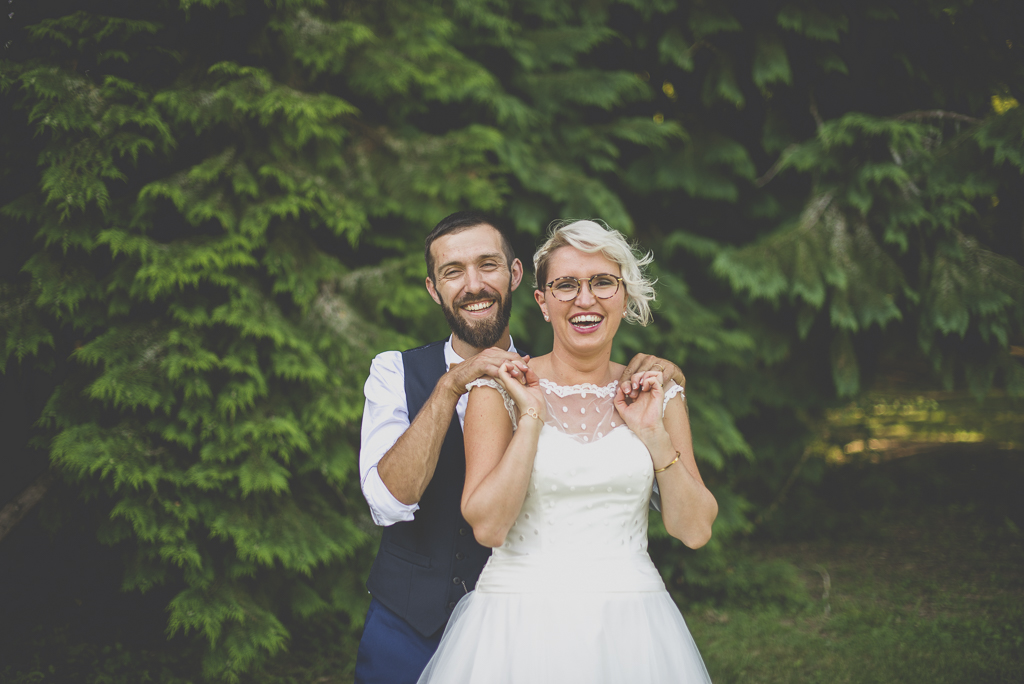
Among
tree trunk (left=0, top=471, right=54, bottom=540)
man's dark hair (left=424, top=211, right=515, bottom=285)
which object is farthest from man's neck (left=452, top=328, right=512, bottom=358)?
tree trunk (left=0, top=471, right=54, bottom=540)

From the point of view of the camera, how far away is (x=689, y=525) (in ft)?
6.80

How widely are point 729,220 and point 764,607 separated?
316 centimetres

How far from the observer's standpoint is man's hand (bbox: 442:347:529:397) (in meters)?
2.02

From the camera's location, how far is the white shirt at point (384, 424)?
2.12 meters

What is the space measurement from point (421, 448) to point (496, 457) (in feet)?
0.81

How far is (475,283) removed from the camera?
2.46m

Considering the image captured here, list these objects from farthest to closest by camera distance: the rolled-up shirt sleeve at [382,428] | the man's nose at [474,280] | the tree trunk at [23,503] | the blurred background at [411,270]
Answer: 1. the tree trunk at [23,503]
2. the blurred background at [411,270]
3. the man's nose at [474,280]
4. the rolled-up shirt sleeve at [382,428]

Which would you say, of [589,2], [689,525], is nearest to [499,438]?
[689,525]

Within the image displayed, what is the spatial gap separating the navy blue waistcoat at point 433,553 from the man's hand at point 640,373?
0.63m

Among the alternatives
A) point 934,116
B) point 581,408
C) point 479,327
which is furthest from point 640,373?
point 934,116

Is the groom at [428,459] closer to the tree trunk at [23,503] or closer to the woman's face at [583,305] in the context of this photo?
the woman's face at [583,305]

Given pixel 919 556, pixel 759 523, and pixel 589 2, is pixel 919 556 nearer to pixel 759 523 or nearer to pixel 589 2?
pixel 759 523

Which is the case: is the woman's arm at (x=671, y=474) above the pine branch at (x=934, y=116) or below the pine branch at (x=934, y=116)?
below

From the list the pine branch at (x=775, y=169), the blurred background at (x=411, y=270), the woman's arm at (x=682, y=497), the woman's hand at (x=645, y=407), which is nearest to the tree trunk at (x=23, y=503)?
the blurred background at (x=411, y=270)
